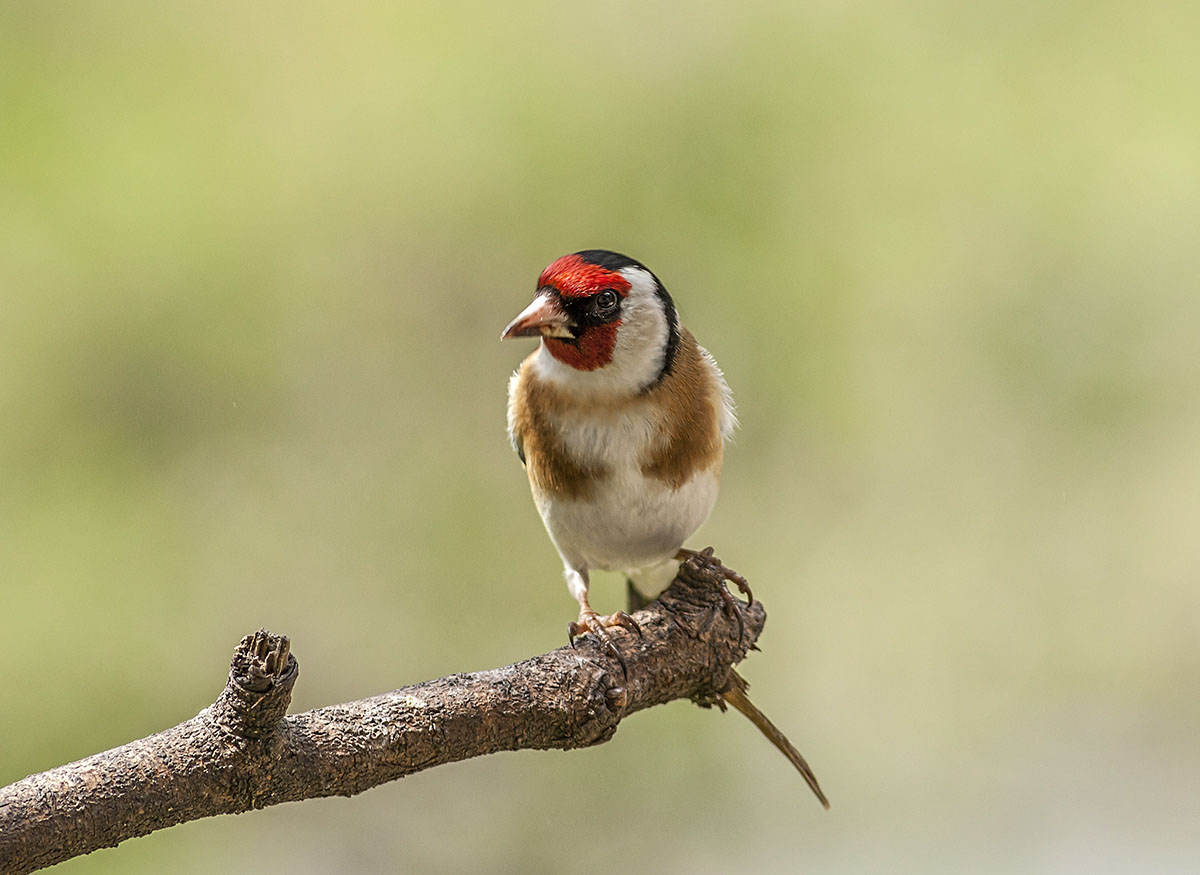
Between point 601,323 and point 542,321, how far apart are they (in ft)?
0.27

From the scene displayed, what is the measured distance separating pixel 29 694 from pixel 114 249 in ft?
2.83

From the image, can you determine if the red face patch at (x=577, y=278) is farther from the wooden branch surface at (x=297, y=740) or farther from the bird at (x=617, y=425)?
the wooden branch surface at (x=297, y=740)

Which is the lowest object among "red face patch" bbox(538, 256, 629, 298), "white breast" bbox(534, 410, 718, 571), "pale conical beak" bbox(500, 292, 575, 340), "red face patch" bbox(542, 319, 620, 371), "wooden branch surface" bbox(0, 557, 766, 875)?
"wooden branch surface" bbox(0, 557, 766, 875)

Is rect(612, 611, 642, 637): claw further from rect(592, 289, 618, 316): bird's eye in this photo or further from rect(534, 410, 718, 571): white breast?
rect(592, 289, 618, 316): bird's eye

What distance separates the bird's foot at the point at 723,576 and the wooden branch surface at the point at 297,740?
75 mm

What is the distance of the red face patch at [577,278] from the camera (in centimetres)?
124

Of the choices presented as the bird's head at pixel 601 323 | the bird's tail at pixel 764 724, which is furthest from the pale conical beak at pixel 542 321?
the bird's tail at pixel 764 724

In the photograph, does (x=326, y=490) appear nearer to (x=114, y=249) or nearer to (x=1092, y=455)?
(x=114, y=249)

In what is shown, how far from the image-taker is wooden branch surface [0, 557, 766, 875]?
3.25 ft

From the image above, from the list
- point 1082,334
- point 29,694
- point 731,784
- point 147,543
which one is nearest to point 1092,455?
point 1082,334

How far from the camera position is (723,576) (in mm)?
1410

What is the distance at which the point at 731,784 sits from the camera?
2.45 metres

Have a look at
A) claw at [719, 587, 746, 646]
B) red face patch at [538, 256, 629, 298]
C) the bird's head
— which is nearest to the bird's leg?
claw at [719, 587, 746, 646]

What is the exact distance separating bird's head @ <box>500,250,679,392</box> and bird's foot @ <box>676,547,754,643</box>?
0.22m
